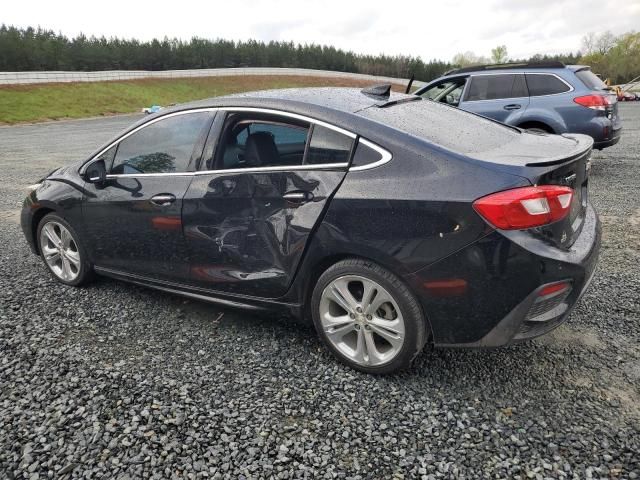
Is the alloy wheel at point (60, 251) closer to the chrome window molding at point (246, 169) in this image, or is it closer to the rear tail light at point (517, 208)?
the chrome window molding at point (246, 169)

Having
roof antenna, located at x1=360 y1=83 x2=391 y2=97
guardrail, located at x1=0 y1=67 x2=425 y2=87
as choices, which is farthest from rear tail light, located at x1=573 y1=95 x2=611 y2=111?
guardrail, located at x1=0 y1=67 x2=425 y2=87

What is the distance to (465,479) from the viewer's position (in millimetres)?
2094

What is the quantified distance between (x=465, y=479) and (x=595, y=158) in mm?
9268

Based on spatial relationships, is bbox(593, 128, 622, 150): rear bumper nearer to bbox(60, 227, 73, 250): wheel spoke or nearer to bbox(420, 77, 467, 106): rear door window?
bbox(420, 77, 467, 106): rear door window

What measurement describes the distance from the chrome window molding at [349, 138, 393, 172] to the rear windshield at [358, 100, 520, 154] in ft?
0.62

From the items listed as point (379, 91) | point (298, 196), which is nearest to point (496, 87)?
point (379, 91)

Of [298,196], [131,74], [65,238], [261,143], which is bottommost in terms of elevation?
[131,74]

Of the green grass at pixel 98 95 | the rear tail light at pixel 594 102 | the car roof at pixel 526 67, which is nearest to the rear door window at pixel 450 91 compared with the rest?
the car roof at pixel 526 67

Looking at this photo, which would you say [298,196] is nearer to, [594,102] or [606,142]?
[594,102]

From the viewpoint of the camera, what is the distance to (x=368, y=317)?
276 cm

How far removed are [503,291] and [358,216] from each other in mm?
819

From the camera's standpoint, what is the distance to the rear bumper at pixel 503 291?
2352 mm

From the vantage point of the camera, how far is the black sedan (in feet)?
7.90

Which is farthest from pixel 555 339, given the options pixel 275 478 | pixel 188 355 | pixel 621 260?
pixel 188 355
